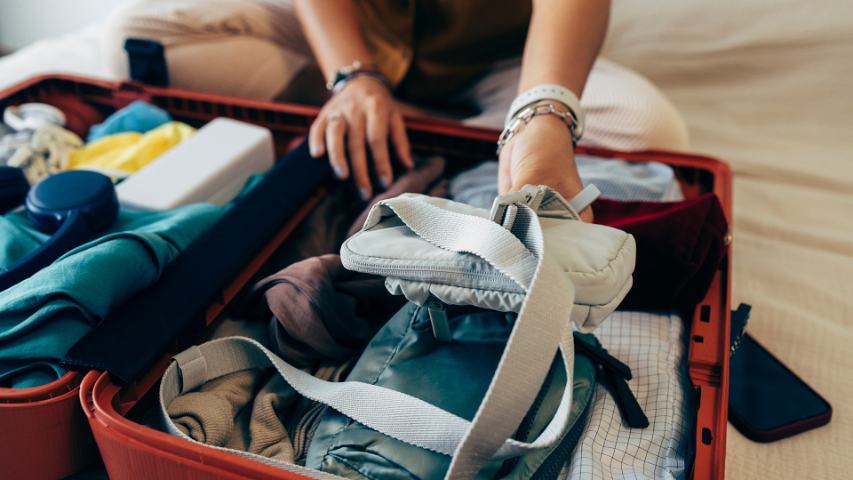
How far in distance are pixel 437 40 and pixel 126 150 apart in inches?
15.4

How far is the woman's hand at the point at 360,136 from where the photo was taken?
24.7 inches


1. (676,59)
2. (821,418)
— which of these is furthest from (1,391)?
(676,59)

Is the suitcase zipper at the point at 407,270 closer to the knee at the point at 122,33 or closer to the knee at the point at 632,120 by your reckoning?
the knee at the point at 632,120

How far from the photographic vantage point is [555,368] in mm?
403

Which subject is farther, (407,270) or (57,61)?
(57,61)

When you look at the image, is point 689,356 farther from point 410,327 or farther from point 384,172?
point 384,172

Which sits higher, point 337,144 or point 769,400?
point 337,144

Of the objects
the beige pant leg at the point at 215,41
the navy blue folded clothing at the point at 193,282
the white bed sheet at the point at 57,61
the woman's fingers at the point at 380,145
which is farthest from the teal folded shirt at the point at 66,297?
the white bed sheet at the point at 57,61

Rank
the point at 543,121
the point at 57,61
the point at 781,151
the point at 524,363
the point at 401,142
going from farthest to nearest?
the point at 57,61, the point at 781,151, the point at 401,142, the point at 543,121, the point at 524,363

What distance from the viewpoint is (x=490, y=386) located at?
0.32 m

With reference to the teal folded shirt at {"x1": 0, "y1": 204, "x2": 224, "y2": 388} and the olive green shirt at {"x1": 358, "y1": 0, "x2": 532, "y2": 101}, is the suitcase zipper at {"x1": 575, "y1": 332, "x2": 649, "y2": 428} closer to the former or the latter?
the teal folded shirt at {"x1": 0, "y1": 204, "x2": 224, "y2": 388}

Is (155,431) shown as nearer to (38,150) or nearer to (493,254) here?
(493,254)

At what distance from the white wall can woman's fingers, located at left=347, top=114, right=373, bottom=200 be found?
3.76 feet

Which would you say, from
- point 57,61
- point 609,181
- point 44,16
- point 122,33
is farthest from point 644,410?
point 44,16
